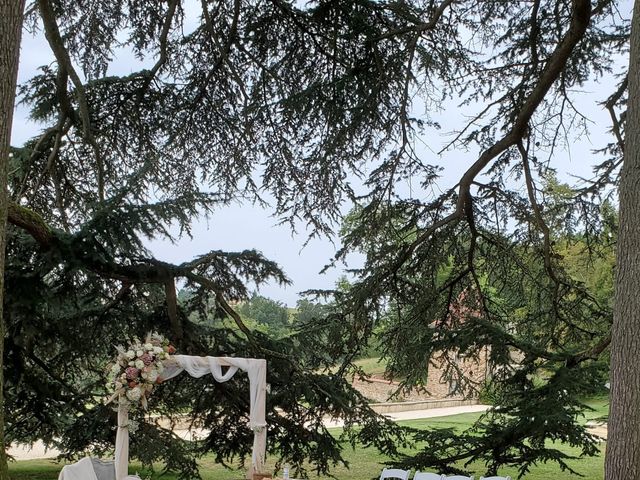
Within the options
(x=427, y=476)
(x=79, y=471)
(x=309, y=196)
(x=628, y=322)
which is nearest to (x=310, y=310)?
(x=309, y=196)

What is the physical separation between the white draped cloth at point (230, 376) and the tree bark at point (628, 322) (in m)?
4.37

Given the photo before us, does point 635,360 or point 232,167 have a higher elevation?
point 232,167

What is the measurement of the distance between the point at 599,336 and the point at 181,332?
18.1 ft

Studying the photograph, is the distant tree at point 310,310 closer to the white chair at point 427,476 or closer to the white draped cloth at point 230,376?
the white draped cloth at point 230,376

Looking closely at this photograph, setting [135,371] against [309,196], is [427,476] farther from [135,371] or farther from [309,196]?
[309,196]

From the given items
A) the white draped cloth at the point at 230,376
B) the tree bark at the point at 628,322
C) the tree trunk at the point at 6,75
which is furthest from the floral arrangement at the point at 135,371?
the tree bark at the point at 628,322

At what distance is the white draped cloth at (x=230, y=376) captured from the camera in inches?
340

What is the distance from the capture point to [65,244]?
332 inches

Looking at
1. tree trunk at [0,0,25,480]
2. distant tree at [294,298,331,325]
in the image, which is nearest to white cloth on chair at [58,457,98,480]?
tree trunk at [0,0,25,480]

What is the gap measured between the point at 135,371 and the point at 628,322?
5111 mm

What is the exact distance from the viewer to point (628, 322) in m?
6.43

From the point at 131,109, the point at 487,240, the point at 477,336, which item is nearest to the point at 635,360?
the point at 477,336

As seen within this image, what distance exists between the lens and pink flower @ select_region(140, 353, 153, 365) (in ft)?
27.9

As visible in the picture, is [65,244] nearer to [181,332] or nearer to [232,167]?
[181,332]
